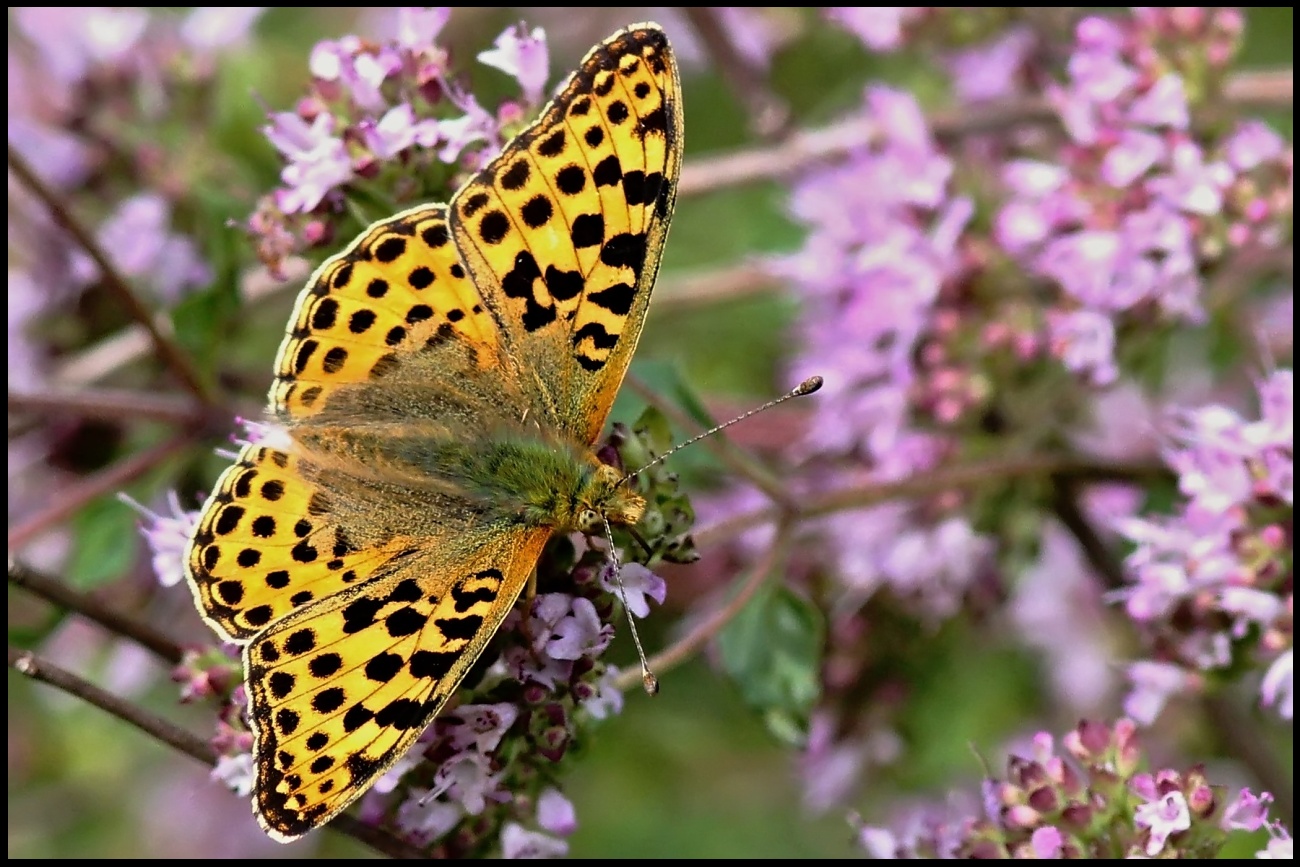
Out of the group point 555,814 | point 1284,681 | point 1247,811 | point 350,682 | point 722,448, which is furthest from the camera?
point 722,448

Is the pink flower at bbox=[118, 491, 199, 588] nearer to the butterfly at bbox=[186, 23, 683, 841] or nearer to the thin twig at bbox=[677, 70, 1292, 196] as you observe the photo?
the butterfly at bbox=[186, 23, 683, 841]

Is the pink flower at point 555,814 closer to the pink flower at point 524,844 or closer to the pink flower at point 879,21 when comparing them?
the pink flower at point 524,844

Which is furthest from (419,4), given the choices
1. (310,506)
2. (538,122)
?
(310,506)

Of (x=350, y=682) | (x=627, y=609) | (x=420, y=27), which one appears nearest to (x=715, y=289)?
(x=420, y=27)

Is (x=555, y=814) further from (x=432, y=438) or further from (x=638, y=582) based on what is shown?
(x=432, y=438)

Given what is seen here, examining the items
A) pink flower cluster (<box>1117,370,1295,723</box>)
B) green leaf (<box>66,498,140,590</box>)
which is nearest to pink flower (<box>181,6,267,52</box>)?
green leaf (<box>66,498,140,590</box>)

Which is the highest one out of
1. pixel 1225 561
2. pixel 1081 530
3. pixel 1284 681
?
pixel 1225 561

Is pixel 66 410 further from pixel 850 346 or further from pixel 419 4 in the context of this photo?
pixel 850 346
